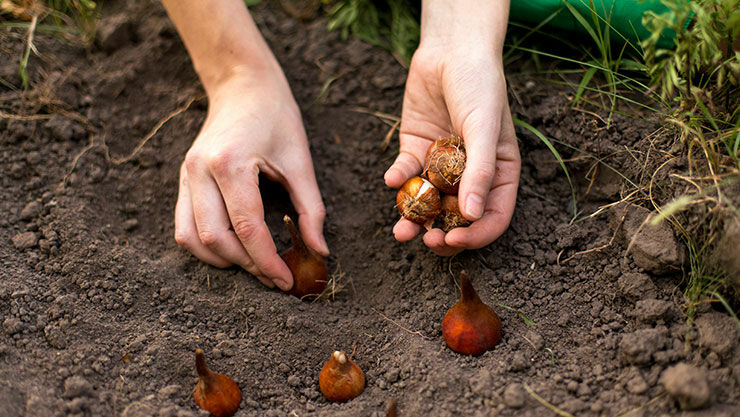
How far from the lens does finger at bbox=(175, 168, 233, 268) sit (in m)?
1.99

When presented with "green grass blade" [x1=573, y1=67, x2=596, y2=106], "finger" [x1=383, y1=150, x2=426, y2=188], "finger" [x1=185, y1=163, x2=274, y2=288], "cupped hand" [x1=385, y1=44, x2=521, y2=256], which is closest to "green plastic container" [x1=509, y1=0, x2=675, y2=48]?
"green grass blade" [x1=573, y1=67, x2=596, y2=106]

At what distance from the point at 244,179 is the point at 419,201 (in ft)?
1.96

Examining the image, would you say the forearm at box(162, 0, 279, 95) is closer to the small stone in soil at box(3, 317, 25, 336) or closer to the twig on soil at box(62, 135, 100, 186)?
the twig on soil at box(62, 135, 100, 186)

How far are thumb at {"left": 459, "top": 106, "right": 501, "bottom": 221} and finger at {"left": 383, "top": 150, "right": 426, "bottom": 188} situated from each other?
0.26 metres

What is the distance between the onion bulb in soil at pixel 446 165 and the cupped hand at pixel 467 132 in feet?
0.20

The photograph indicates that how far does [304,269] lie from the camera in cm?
197

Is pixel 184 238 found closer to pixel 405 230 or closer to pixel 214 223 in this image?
pixel 214 223

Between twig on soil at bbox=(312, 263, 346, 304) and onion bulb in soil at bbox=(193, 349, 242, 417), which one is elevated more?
onion bulb in soil at bbox=(193, 349, 242, 417)

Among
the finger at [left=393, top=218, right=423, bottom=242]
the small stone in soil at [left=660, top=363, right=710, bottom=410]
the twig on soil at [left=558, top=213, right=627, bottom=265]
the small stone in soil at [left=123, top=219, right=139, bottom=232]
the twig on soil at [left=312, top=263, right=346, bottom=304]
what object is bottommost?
the twig on soil at [left=312, top=263, right=346, bottom=304]

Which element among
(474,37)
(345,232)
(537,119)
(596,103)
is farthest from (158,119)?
(596,103)

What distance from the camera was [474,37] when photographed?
2037mm

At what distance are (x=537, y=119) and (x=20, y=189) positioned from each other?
203 cm

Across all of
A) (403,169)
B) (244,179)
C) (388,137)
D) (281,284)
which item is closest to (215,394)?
(281,284)

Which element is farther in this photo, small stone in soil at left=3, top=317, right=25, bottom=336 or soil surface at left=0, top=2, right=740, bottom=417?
small stone in soil at left=3, top=317, right=25, bottom=336
